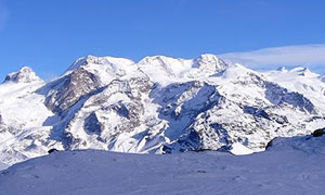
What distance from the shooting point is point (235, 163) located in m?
38.3

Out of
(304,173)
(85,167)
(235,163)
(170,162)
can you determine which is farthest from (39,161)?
(304,173)

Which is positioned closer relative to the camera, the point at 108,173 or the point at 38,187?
the point at 38,187

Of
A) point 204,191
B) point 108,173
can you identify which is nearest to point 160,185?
point 204,191

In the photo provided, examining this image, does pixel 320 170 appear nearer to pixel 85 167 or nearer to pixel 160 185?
pixel 160 185

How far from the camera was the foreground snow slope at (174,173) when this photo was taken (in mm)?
29859

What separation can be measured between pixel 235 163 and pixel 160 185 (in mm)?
8963

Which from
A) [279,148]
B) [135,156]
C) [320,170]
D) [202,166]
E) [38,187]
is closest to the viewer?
[38,187]

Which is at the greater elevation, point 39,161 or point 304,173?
point 39,161

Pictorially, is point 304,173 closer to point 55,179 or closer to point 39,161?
point 55,179

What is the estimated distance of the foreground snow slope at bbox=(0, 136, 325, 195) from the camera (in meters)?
29.9

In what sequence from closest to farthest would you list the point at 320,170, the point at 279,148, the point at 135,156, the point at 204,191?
the point at 204,191 → the point at 320,170 → the point at 135,156 → the point at 279,148

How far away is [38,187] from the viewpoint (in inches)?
1267

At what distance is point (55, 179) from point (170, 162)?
7.87 m

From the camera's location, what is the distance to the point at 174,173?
34344mm
